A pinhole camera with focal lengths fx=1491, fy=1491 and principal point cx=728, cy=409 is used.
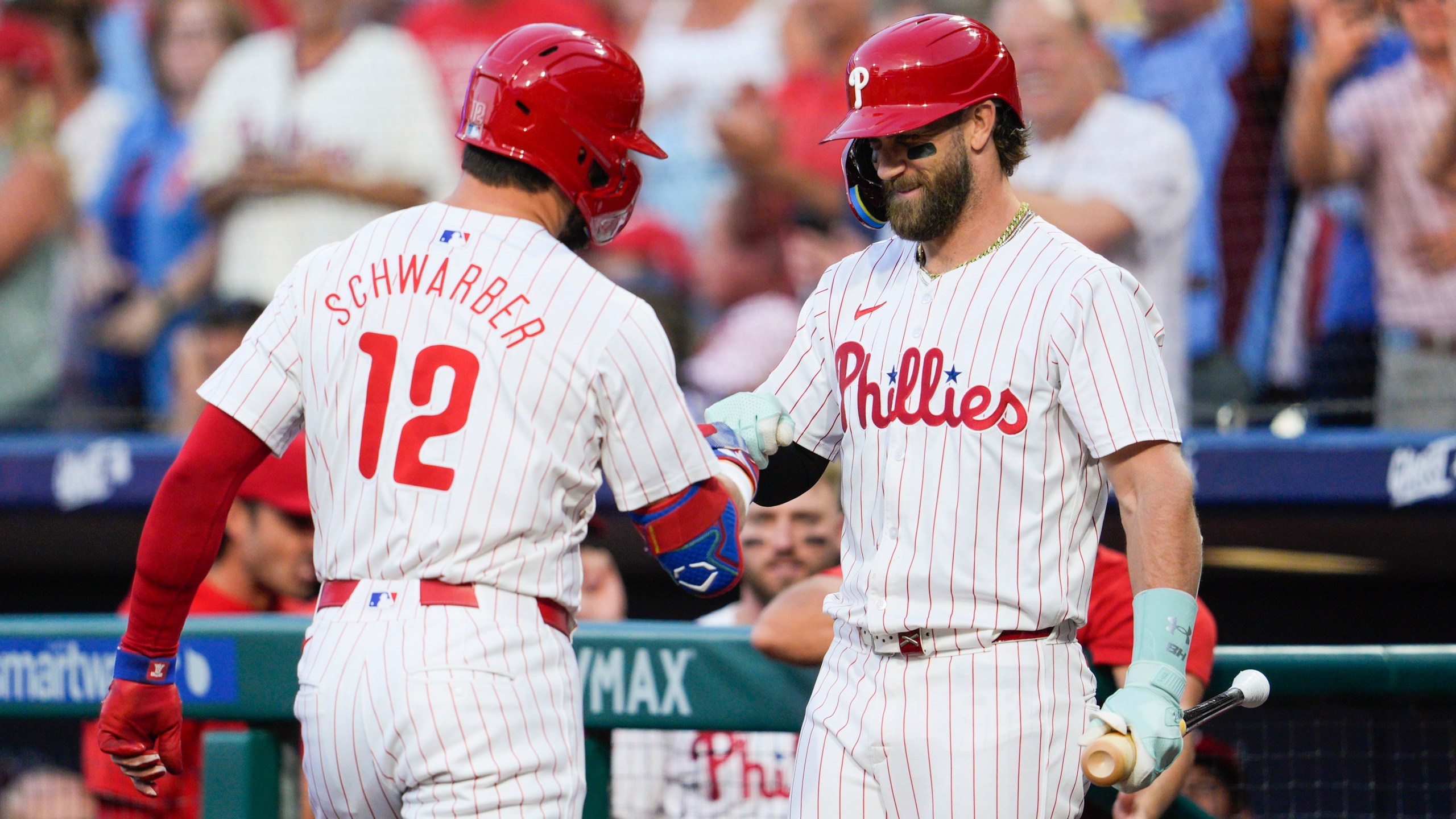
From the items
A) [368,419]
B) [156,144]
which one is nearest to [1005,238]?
[368,419]

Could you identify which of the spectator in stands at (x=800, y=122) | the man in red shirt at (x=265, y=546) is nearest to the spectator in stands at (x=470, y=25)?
the spectator in stands at (x=800, y=122)

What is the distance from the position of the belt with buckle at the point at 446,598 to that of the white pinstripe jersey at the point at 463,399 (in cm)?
1

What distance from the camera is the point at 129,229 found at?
221 inches

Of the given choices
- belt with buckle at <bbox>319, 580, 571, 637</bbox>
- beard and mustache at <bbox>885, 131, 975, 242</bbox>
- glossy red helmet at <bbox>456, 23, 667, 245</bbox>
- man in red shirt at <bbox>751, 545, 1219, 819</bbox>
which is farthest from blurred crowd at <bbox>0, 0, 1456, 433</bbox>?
belt with buckle at <bbox>319, 580, 571, 637</bbox>

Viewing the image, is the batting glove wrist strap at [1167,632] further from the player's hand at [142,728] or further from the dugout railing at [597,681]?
the player's hand at [142,728]

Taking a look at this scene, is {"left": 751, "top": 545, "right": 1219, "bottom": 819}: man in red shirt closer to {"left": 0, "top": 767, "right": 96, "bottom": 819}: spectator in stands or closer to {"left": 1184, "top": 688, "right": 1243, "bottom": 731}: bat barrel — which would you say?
{"left": 1184, "top": 688, "right": 1243, "bottom": 731}: bat barrel

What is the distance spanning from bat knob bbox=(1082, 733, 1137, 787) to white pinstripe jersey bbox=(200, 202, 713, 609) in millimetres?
559

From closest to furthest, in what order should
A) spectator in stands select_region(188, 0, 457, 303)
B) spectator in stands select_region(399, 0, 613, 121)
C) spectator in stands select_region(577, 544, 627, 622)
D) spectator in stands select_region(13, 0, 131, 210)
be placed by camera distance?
spectator in stands select_region(577, 544, 627, 622) → spectator in stands select_region(188, 0, 457, 303) → spectator in stands select_region(399, 0, 613, 121) → spectator in stands select_region(13, 0, 131, 210)

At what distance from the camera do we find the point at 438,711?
1656 millimetres

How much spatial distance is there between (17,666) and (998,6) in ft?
10.8

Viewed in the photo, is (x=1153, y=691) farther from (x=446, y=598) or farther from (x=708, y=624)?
(x=708, y=624)

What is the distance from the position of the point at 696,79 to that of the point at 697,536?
3544mm

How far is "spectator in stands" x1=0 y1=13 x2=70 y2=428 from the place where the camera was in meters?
5.41

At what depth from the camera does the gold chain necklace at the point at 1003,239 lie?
1.91 metres
